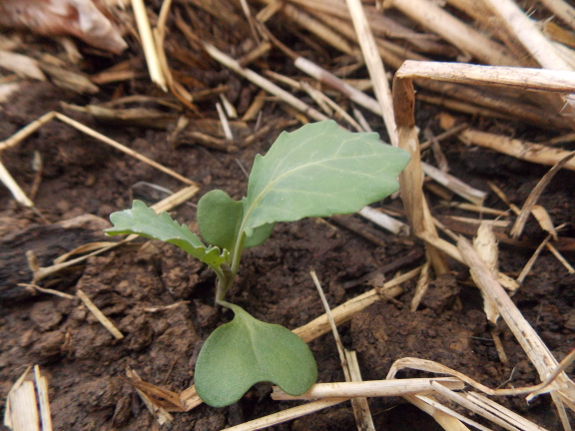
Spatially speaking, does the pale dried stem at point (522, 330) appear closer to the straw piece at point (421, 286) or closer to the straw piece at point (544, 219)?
the straw piece at point (421, 286)

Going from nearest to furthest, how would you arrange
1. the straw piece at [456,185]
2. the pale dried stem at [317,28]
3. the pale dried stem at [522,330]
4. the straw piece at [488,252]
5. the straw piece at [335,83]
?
the pale dried stem at [522,330] < the straw piece at [488,252] < the straw piece at [456,185] < the straw piece at [335,83] < the pale dried stem at [317,28]

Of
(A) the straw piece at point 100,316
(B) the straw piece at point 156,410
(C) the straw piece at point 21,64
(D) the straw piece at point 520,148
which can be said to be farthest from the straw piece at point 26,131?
(D) the straw piece at point 520,148

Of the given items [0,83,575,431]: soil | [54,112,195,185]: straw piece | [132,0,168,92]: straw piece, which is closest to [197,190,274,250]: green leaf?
[0,83,575,431]: soil

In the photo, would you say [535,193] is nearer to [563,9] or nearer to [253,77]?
[563,9]

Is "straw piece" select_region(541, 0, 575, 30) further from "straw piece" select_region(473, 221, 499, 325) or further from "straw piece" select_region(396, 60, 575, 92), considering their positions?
"straw piece" select_region(473, 221, 499, 325)

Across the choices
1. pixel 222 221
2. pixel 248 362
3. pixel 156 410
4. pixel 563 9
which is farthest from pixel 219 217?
pixel 563 9

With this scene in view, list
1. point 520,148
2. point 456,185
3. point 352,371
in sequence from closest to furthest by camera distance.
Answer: point 352,371 < point 520,148 < point 456,185
